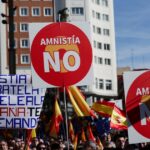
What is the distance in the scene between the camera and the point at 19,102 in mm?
10398

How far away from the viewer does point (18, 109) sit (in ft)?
34.0

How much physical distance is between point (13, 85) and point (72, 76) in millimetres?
2481

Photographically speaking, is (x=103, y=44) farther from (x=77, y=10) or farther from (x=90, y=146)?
(x=90, y=146)

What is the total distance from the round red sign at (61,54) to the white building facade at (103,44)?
70320mm

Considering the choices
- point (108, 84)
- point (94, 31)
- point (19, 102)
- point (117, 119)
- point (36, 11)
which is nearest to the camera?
point (19, 102)

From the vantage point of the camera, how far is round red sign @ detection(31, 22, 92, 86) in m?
8.27

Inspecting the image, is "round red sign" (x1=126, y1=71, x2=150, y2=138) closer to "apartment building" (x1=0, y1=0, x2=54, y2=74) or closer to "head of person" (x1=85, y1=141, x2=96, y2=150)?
"head of person" (x1=85, y1=141, x2=96, y2=150)

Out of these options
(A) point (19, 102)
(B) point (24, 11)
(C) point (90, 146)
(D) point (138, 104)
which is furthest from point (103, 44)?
(C) point (90, 146)

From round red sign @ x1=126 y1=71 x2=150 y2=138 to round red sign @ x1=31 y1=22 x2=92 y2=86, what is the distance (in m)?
1.25

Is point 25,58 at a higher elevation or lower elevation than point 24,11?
lower

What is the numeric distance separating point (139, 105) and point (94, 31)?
72.6m

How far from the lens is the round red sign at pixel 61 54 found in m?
8.27

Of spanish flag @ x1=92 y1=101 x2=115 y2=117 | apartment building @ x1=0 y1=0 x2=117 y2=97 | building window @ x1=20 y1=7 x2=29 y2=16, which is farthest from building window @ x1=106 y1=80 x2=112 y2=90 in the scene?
spanish flag @ x1=92 y1=101 x2=115 y2=117

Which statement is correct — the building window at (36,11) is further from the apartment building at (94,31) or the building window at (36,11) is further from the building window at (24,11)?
the building window at (24,11)
